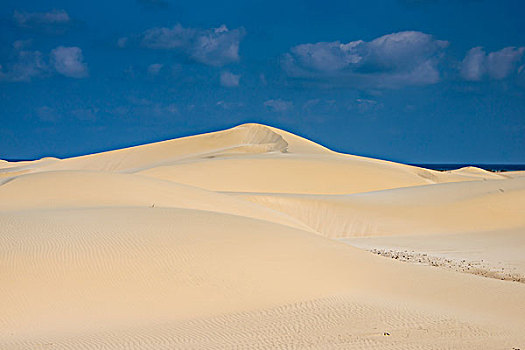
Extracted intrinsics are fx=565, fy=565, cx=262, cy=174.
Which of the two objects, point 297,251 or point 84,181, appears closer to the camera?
point 297,251

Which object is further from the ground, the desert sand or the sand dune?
the sand dune

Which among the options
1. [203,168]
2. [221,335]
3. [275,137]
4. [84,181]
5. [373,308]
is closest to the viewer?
[221,335]

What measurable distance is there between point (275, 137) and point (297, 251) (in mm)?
52799

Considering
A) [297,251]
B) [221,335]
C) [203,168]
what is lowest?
[221,335]

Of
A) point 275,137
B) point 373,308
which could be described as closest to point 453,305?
point 373,308

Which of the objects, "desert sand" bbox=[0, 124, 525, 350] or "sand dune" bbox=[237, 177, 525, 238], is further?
"sand dune" bbox=[237, 177, 525, 238]

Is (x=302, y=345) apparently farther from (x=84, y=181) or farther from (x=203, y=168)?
(x=203, y=168)

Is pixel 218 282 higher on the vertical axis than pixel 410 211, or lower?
lower

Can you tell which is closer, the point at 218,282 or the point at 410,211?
the point at 218,282

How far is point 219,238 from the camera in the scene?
13.1m

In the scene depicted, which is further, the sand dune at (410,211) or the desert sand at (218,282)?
the sand dune at (410,211)

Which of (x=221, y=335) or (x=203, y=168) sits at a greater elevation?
(x=203, y=168)

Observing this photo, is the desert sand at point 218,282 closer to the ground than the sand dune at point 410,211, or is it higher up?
closer to the ground

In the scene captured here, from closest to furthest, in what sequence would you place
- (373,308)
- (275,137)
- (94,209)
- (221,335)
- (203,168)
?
(221,335), (373,308), (94,209), (203,168), (275,137)
